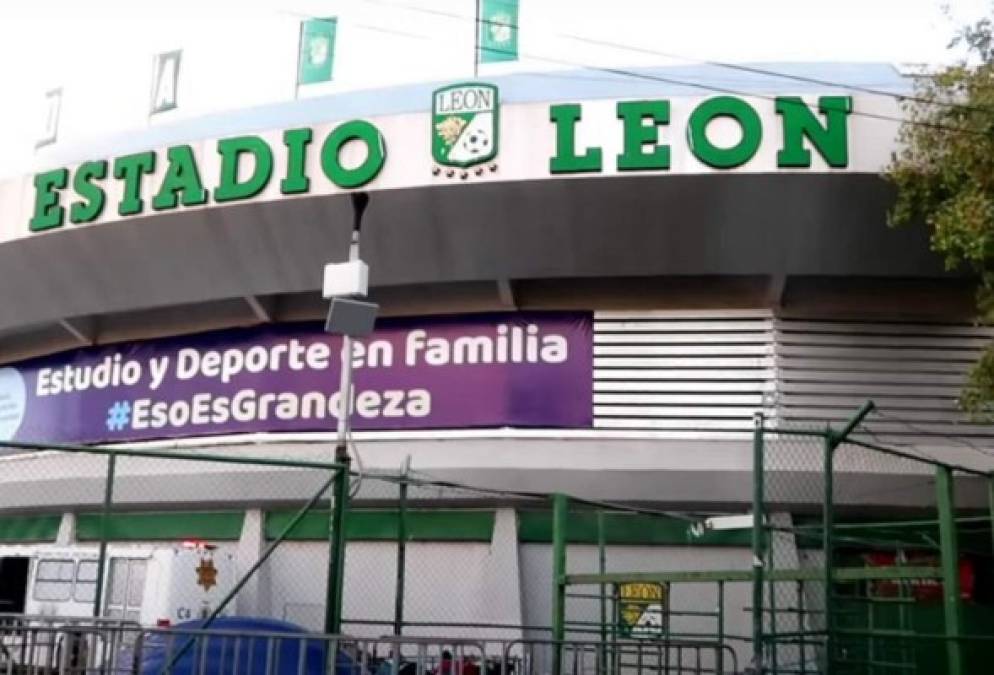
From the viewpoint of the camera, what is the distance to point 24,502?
20969mm

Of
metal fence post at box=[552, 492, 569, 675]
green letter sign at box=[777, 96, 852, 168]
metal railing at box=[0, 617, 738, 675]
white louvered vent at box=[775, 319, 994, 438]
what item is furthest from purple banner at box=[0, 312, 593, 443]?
metal railing at box=[0, 617, 738, 675]

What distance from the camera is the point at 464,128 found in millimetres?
17406

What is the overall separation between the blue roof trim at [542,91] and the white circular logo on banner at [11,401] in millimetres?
4191

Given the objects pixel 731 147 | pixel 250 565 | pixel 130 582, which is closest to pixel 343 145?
pixel 731 147

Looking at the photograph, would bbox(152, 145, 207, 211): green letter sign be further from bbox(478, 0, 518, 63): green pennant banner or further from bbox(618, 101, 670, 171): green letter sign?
bbox(618, 101, 670, 171): green letter sign

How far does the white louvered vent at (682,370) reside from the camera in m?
18.2

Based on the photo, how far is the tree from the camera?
44.7 feet

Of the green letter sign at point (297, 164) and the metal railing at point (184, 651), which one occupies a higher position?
the green letter sign at point (297, 164)

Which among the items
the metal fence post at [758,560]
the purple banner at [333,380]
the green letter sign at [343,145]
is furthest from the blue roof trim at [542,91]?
the metal fence post at [758,560]

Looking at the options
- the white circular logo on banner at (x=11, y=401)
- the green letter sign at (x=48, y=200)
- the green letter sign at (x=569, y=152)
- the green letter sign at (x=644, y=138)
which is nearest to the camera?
the green letter sign at (x=644, y=138)

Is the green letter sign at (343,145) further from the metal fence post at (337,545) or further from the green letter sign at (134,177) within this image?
the metal fence post at (337,545)

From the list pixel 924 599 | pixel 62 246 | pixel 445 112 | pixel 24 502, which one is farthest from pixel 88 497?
pixel 924 599

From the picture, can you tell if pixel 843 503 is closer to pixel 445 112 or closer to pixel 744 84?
pixel 744 84

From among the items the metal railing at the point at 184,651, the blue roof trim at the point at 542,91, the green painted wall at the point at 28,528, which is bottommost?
the metal railing at the point at 184,651
